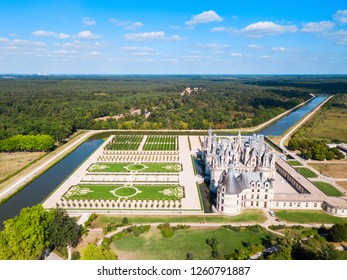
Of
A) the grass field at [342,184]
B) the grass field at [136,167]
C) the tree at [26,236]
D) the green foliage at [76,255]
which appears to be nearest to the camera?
the tree at [26,236]

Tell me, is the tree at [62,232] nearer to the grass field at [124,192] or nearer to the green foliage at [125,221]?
the green foliage at [125,221]

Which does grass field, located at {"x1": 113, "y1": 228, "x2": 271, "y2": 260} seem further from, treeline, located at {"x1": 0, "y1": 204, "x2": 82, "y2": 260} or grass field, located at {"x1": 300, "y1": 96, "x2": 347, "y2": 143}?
grass field, located at {"x1": 300, "y1": 96, "x2": 347, "y2": 143}

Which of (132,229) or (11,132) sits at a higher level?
(11,132)

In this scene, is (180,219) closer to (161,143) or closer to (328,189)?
(328,189)

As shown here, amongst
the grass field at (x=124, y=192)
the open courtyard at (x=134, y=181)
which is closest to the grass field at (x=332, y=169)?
the open courtyard at (x=134, y=181)

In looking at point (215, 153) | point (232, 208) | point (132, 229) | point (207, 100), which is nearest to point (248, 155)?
point (215, 153)

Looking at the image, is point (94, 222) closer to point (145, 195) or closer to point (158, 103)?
point (145, 195)

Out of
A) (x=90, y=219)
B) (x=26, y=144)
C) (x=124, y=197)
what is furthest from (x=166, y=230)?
(x=26, y=144)
